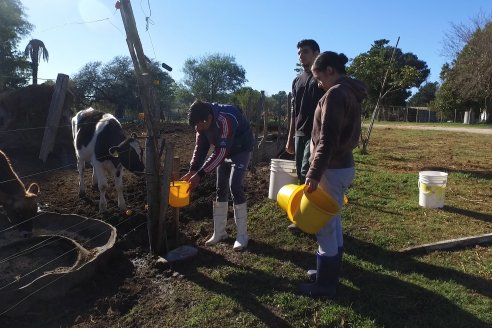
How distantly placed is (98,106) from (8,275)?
32.6m

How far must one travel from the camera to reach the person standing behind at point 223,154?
168 inches

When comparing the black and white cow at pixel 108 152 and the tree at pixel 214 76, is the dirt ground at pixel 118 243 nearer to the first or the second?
the black and white cow at pixel 108 152

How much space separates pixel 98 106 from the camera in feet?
115

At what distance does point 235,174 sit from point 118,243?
1.67 metres

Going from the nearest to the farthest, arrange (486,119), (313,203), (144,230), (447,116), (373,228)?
1. (313,203)
2. (373,228)
3. (144,230)
4. (486,119)
5. (447,116)

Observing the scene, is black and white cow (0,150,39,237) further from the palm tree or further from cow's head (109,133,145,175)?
the palm tree

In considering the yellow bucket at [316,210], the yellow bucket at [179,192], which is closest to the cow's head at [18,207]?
the yellow bucket at [179,192]

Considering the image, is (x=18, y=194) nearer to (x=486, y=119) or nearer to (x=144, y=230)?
(x=144, y=230)

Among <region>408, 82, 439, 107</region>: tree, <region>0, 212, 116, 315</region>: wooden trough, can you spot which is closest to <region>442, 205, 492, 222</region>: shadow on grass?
<region>0, 212, 116, 315</region>: wooden trough

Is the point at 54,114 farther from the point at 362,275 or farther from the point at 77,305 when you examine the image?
the point at 362,275

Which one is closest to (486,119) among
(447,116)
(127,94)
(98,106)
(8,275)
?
(447,116)

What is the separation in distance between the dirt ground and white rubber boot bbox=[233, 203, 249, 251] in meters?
0.64

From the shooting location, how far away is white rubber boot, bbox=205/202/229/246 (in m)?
4.92

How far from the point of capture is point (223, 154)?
429cm
